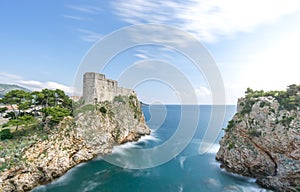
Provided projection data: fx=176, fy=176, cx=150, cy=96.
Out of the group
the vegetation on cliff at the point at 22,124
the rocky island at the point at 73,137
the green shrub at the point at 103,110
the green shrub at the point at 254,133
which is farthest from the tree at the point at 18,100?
the green shrub at the point at 254,133

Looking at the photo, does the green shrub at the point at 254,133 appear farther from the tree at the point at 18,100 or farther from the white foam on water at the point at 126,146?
the tree at the point at 18,100

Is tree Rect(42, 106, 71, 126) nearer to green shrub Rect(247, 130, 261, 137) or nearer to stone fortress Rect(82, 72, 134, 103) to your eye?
stone fortress Rect(82, 72, 134, 103)

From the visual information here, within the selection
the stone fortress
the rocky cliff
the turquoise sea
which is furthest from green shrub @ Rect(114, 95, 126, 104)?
the rocky cliff

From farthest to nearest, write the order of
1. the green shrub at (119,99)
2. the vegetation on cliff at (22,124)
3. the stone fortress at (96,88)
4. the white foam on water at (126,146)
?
the green shrub at (119,99) → the stone fortress at (96,88) → the white foam on water at (126,146) → the vegetation on cliff at (22,124)

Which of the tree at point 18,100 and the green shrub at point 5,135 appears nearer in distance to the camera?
the green shrub at point 5,135

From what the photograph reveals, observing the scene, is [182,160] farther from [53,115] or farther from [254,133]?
[53,115]

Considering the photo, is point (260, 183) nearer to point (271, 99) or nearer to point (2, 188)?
point (271, 99)

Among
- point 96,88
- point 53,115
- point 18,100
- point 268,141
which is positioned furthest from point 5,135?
point 268,141
